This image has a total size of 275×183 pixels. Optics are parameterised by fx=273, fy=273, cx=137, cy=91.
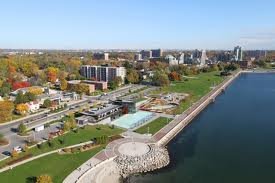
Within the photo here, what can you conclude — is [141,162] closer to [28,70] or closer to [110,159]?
[110,159]

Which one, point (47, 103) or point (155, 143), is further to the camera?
point (47, 103)

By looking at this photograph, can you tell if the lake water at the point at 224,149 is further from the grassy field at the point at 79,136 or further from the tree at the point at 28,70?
the tree at the point at 28,70

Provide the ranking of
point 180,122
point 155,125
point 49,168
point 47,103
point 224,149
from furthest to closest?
point 47,103
point 180,122
point 155,125
point 224,149
point 49,168

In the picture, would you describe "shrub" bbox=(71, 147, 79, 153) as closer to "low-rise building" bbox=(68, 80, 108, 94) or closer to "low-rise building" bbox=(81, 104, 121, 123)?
"low-rise building" bbox=(81, 104, 121, 123)

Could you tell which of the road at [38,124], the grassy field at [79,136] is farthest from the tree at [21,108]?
the grassy field at [79,136]

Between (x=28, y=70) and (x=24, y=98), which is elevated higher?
(x=28, y=70)

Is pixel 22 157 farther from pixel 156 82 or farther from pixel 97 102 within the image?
pixel 156 82

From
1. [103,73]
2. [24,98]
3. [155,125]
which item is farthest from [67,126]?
[103,73]
